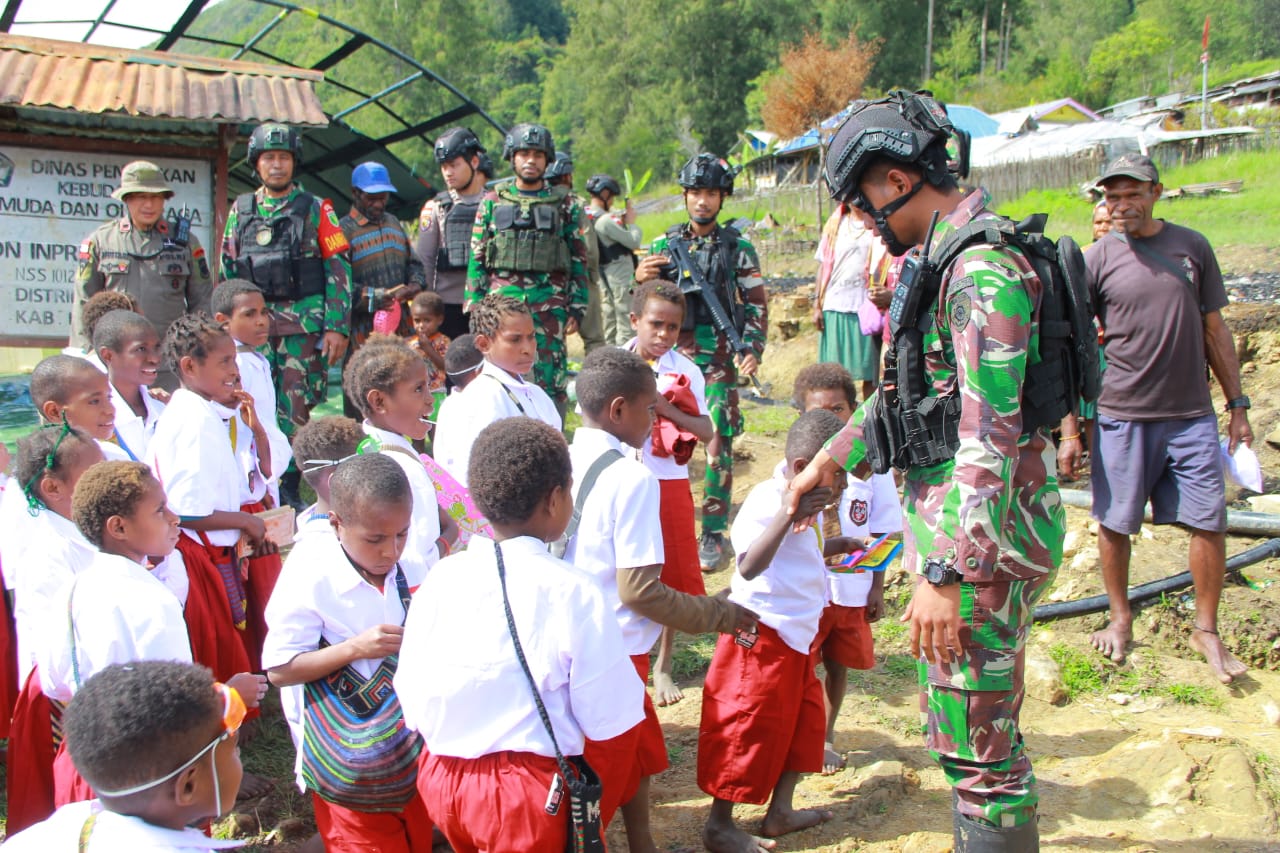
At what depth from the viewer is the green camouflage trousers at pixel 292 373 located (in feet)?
21.0

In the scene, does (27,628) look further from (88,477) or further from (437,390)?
(437,390)

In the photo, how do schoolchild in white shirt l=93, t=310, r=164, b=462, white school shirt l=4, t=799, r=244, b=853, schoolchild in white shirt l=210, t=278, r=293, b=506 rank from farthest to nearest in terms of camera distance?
schoolchild in white shirt l=210, t=278, r=293, b=506
schoolchild in white shirt l=93, t=310, r=164, b=462
white school shirt l=4, t=799, r=244, b=853

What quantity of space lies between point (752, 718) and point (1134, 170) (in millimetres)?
2958

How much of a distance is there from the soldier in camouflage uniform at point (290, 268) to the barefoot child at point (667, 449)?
248 centimetres

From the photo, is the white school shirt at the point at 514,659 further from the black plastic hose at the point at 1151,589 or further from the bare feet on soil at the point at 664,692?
the black plastic hose at the point at 1151,589

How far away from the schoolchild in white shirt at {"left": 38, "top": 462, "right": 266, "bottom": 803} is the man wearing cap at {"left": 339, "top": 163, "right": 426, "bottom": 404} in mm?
4580

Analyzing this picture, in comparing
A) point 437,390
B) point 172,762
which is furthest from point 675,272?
point 172,762

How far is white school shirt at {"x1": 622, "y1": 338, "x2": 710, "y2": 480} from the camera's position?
4.42 metres

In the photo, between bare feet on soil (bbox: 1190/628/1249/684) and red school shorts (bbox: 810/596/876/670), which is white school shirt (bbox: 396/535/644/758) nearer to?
red school shorts (bbox: 810/596/876/670)

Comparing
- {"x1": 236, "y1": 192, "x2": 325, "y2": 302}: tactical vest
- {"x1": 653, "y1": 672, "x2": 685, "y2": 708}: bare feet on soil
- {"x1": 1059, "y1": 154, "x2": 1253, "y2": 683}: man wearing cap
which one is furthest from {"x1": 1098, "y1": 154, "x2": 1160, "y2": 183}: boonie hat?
{"x1": 236, "y1": 192, "x2": 325, "y2": 302}: tactical vest

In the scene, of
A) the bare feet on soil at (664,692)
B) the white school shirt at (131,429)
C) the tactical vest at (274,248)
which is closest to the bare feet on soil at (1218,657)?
the bare feet on soil at (664,692)

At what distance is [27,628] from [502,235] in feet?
13.1

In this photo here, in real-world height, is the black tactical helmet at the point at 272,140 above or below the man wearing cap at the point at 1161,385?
above

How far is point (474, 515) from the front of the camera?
3.65 m
